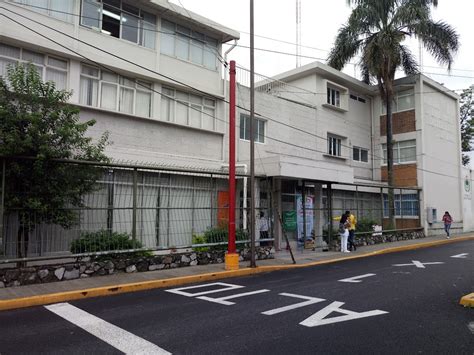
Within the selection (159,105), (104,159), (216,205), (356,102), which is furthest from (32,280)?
(356,102)

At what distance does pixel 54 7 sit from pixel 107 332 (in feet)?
37.3

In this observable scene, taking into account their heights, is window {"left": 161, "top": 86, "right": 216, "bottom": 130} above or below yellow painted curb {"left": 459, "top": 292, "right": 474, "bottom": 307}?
above

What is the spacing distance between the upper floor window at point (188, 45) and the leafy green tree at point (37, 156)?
7245 mm

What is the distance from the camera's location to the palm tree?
21828mm

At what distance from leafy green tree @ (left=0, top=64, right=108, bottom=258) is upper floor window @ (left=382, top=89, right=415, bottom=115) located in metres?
22.2

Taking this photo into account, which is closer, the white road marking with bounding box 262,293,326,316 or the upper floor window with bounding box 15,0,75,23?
the white road marking with bounding box 262,293,326,316

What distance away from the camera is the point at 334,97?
81.7 ft

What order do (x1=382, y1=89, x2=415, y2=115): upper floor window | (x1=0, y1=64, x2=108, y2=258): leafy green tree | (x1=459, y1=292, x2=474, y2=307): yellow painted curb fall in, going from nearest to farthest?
(x1=459, y1=292, x2=474, y2=307): yellow painted curb
(x1=0, y1=64, x2=108, y2=258): leafy green tree
(x1=382, y1=89, x2=415, y2=115): upper floor window

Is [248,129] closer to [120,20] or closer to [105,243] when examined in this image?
[120,20]

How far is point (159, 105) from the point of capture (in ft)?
50.8

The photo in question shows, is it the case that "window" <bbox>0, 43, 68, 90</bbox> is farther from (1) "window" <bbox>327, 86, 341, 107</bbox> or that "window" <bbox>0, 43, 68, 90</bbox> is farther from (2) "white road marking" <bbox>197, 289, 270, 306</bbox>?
(1) "window" <bbox>327, 86, 341, 107</bbox>

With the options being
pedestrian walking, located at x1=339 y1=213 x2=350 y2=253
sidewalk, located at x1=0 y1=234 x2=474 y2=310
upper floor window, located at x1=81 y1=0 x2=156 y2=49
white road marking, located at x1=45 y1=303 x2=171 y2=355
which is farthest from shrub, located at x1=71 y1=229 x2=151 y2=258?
pedestrian walking, located at x1=339 y1=213 x2=350 y2=253

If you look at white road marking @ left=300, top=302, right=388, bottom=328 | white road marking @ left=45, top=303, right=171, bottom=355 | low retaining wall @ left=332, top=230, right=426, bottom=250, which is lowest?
white road marking @ left=45, top=303, right=171, bottom=355

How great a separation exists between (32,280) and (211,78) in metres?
11.1
